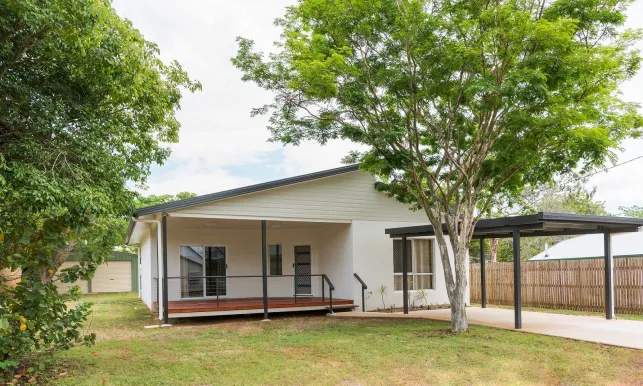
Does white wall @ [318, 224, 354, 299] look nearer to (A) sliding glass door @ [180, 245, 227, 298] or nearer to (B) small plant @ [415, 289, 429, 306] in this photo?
(B) small plant @ [415, 289, 429, 306]

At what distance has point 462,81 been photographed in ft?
32.4

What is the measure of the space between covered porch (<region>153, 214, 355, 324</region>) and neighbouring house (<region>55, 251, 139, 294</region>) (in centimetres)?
1347

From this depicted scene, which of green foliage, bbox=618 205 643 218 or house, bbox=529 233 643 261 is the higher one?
green foliage, bbox=618 205 643 218

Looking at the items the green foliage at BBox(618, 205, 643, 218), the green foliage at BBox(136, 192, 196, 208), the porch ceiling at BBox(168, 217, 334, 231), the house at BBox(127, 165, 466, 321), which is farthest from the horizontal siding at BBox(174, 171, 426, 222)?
the green foliage at BBox(618, 205, 643, 218)

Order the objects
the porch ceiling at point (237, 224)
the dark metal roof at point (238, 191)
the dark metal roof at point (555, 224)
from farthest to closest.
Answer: the porch ceiling at point (237, 224)
the dark metal roof at point (238, 191)
the dark metal roof at point (555, 224)

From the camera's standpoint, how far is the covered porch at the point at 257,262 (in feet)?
47.6

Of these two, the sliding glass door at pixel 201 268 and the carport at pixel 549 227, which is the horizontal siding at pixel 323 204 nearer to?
the carport at pixel 549 227

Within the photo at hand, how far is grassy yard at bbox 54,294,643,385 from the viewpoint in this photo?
6.85m

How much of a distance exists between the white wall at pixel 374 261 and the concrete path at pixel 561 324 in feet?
3.39

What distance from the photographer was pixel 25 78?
7.37 m

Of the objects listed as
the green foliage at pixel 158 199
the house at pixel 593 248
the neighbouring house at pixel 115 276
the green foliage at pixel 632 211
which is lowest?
the neighbouring house at pixel 115 276

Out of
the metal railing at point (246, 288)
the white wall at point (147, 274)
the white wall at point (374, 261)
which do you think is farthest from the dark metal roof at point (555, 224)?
the white wall at point (147, 274)

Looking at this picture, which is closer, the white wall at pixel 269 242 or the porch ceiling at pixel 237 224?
the porch ceiling at pixel 237 224

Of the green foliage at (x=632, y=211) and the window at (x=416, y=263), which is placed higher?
the green foliage at (x=632, y=211)
